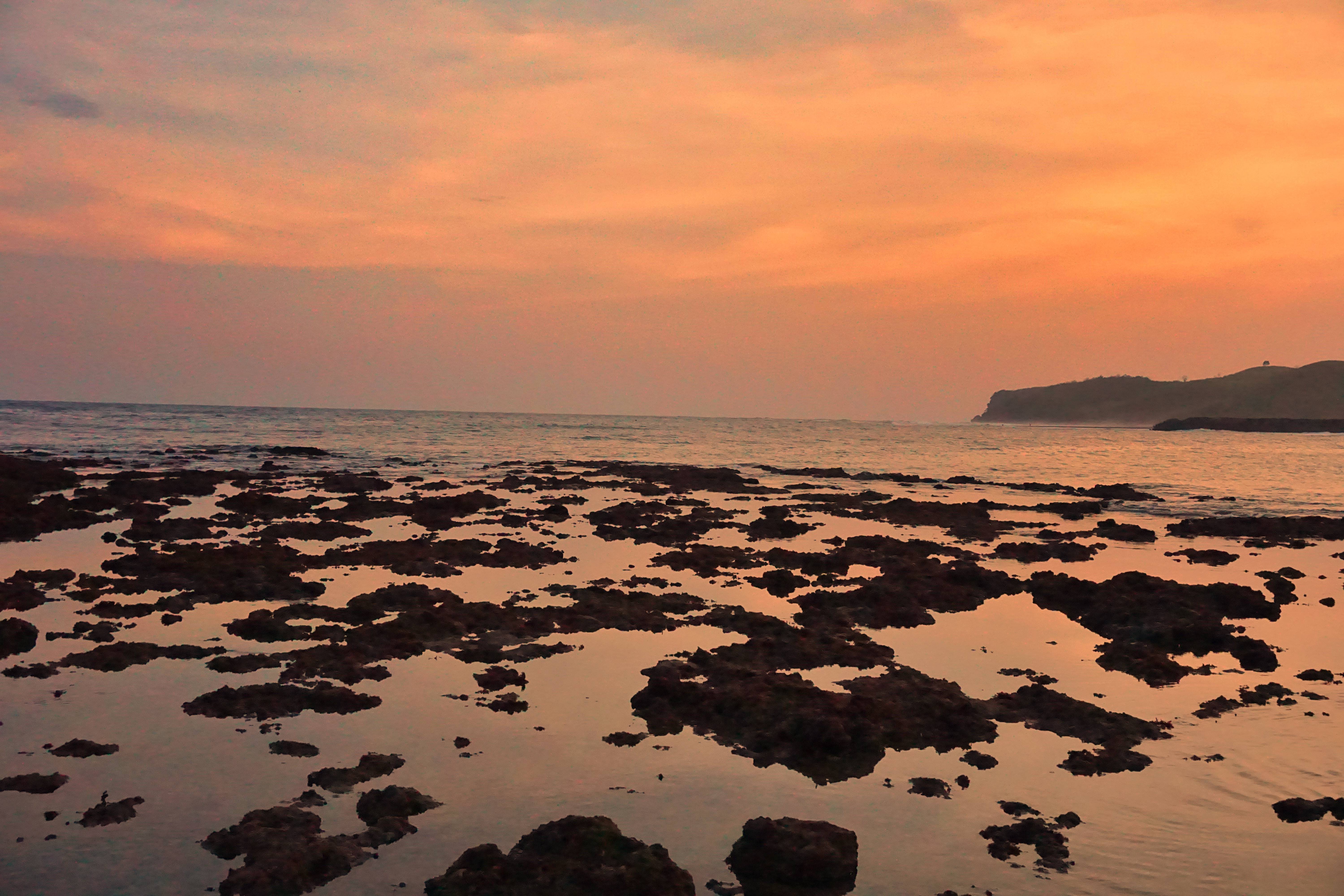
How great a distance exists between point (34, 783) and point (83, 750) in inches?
31.5

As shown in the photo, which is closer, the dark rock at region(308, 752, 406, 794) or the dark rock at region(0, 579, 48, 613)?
the dark rock at region(308, 752, 406, 794)

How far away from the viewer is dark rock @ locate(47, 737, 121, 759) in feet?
27.9

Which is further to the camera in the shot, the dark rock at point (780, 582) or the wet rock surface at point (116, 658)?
the dark rock at point (780, 582)

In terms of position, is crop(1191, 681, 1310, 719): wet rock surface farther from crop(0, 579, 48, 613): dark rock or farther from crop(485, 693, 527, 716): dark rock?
crop(0, 579, 48, 613): dark rock

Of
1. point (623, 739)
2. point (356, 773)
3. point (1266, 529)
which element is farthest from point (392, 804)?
point (1266, 529)

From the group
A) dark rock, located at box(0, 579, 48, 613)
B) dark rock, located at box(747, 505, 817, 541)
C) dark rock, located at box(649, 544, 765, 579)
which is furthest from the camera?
dark rock, located at box(747, 505, 817, 541)

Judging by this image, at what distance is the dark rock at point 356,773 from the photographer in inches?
320

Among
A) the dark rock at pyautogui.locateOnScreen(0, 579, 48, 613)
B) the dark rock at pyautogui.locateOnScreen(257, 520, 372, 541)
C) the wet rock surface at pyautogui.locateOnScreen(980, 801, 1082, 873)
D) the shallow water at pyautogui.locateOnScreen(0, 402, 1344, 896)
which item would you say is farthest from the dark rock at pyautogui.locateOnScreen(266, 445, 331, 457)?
the wet rock surface at pyautogui.locateOnScreen(980, 801, 1082, 873)

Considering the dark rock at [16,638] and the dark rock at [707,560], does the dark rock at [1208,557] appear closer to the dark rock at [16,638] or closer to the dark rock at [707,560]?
the dark rock at [707,560]

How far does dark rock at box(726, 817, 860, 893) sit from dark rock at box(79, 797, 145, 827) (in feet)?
17.3

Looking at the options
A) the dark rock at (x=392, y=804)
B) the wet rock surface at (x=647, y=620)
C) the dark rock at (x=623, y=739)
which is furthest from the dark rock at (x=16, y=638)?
the dark rock at (x=623, y=739)

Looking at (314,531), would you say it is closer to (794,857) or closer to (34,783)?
(34,783)

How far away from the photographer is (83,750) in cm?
859

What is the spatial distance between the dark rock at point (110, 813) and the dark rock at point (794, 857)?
526cm
